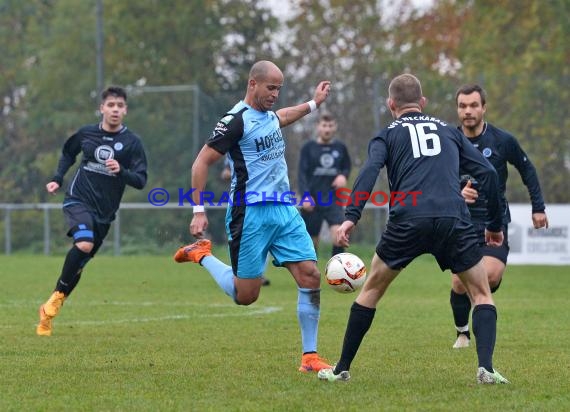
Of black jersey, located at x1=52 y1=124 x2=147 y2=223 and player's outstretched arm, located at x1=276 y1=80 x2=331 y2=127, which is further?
black jersey, located at x1=52 y1=124 x2=147 y2=223

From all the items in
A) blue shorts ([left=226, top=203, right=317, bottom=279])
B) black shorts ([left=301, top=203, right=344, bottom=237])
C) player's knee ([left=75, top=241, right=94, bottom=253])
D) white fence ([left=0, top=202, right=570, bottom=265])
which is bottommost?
white fence ([left=0, top=202, right=570, bottom=265])

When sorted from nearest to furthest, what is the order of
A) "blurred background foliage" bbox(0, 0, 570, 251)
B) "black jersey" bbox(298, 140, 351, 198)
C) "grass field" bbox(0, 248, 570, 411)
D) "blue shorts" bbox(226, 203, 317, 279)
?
"grass field" bbox(0, 248, 570, 411) < "blue shorts" bbox(226, 203, 317, 279) < "black jersey" bbox(298, 140, 351, 198) < "blurred background foliage" bbox(0, 0, 570, 251)

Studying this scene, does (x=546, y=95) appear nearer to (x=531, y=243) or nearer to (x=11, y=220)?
(x=531, y=243)

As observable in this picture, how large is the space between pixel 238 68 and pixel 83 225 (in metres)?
24.5

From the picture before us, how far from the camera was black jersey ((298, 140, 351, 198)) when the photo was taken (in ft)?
52.5

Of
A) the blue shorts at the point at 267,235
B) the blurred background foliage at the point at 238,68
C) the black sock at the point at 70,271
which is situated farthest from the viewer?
the blurred background foliage at the point at 238,68

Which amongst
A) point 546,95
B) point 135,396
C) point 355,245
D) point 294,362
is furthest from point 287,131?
point 135,396

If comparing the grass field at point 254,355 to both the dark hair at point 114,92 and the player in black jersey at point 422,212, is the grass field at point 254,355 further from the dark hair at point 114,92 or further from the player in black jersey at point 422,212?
the dark hair at point 114,92

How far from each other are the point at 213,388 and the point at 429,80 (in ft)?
60.5

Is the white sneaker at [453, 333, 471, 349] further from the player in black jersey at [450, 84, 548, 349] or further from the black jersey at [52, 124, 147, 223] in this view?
the black jersey at [52, 124, 147, 223]

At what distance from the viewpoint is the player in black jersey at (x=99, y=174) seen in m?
10.5

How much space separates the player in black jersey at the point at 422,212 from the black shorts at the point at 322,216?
28.9 feet

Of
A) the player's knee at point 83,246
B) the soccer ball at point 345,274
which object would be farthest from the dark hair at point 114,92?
the soccer ball at point 345,274

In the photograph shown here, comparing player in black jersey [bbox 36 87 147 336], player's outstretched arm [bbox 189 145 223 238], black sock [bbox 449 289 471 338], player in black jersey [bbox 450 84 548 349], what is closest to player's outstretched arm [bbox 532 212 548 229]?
player in black jersey [bbox 450 84 548 349]
